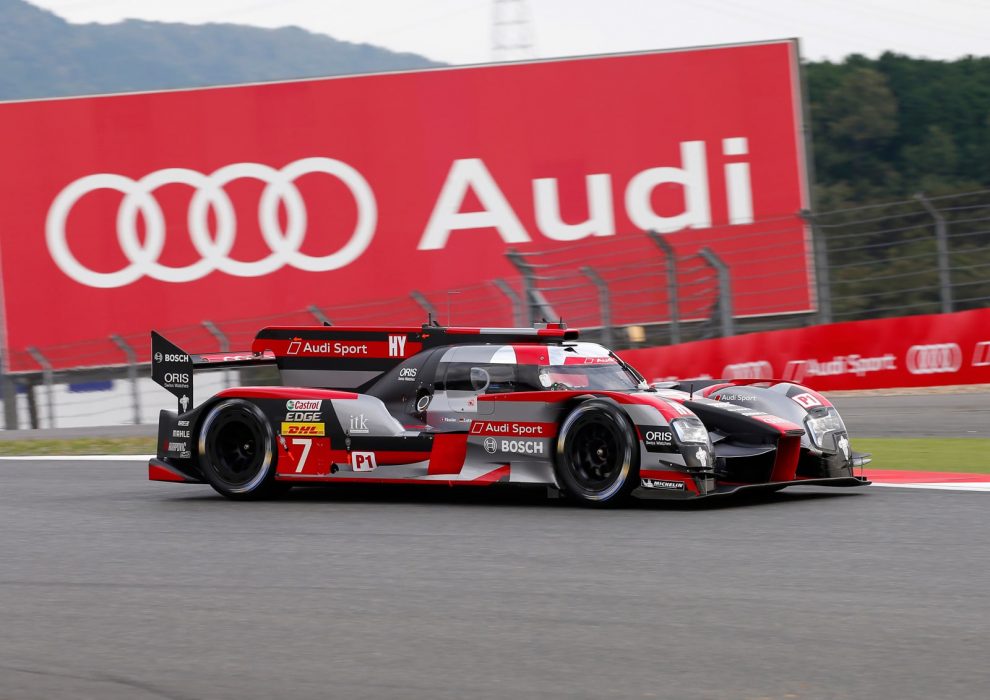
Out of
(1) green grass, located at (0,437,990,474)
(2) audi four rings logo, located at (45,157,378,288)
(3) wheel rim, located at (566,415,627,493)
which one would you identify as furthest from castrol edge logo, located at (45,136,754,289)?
(3) wheel rim, located at (566,415,627,493)

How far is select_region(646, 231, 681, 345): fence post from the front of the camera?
1605 centimetres

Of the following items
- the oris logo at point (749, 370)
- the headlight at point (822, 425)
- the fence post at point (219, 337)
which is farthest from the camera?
the fence post at point (219, 337)

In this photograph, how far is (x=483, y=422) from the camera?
8.07 metres

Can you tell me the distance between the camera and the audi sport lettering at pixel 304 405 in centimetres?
862

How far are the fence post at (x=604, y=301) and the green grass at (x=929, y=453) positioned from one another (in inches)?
180

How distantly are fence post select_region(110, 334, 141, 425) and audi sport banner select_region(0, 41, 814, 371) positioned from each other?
0.32 meters

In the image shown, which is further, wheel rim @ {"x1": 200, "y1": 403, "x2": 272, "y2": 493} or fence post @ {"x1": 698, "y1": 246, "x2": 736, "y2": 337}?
fence post @ {"x1": 698, "y1": 246, "x2": 736, "y2": 337}

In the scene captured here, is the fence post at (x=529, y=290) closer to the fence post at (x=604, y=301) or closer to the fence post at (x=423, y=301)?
the fence post at (x=604, y=301)

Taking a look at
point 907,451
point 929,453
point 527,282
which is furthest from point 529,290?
point 929,453

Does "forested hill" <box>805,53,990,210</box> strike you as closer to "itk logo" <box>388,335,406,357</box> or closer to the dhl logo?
"itk logo" <box>388,335,406,357</box>

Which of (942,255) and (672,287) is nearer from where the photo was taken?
(942,255)

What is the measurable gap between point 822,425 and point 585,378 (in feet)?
4.36

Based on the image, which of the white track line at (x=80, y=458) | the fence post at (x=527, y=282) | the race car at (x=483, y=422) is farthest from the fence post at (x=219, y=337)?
the race car at (x=483, y=422)

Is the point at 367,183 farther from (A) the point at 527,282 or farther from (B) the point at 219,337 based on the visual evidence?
(A) the point at 527,282
